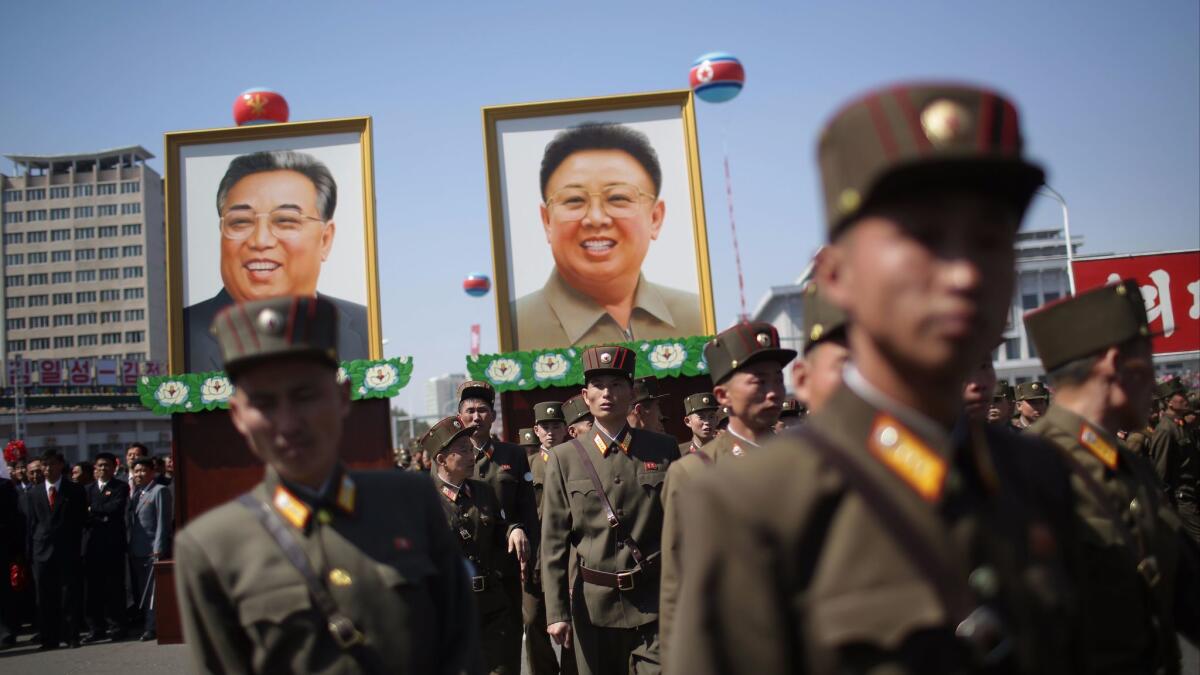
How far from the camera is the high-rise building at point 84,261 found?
124 meters

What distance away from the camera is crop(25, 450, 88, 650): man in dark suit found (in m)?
13.0

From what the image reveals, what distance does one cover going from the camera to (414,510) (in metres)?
3.11

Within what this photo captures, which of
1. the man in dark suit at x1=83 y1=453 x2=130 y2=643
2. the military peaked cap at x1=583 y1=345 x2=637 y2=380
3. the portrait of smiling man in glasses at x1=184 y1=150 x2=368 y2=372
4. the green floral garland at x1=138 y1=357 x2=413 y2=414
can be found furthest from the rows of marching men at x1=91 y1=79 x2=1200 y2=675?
the man in dark suit at x1=83 y1=453 x2=130 y2=643

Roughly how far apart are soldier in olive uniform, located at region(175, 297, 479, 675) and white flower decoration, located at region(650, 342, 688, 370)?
1004 centimetres

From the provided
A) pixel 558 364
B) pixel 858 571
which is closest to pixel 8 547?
pixel 558 364

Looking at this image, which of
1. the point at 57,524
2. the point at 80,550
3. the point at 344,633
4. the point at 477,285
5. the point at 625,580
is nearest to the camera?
the point at 344,633

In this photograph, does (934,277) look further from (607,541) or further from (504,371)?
(504,371)

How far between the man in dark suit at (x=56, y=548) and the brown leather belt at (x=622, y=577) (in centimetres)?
974

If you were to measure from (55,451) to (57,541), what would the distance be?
3.99ft

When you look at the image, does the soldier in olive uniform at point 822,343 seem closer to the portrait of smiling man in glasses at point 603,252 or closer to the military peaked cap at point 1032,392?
the military peaked cap at point 1032,392

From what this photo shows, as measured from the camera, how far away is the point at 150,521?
13898mm

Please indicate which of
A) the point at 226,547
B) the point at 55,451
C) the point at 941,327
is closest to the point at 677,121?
the point at 55,451

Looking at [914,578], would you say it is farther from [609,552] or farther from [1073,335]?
[609,552]

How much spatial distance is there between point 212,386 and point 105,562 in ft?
11.5
